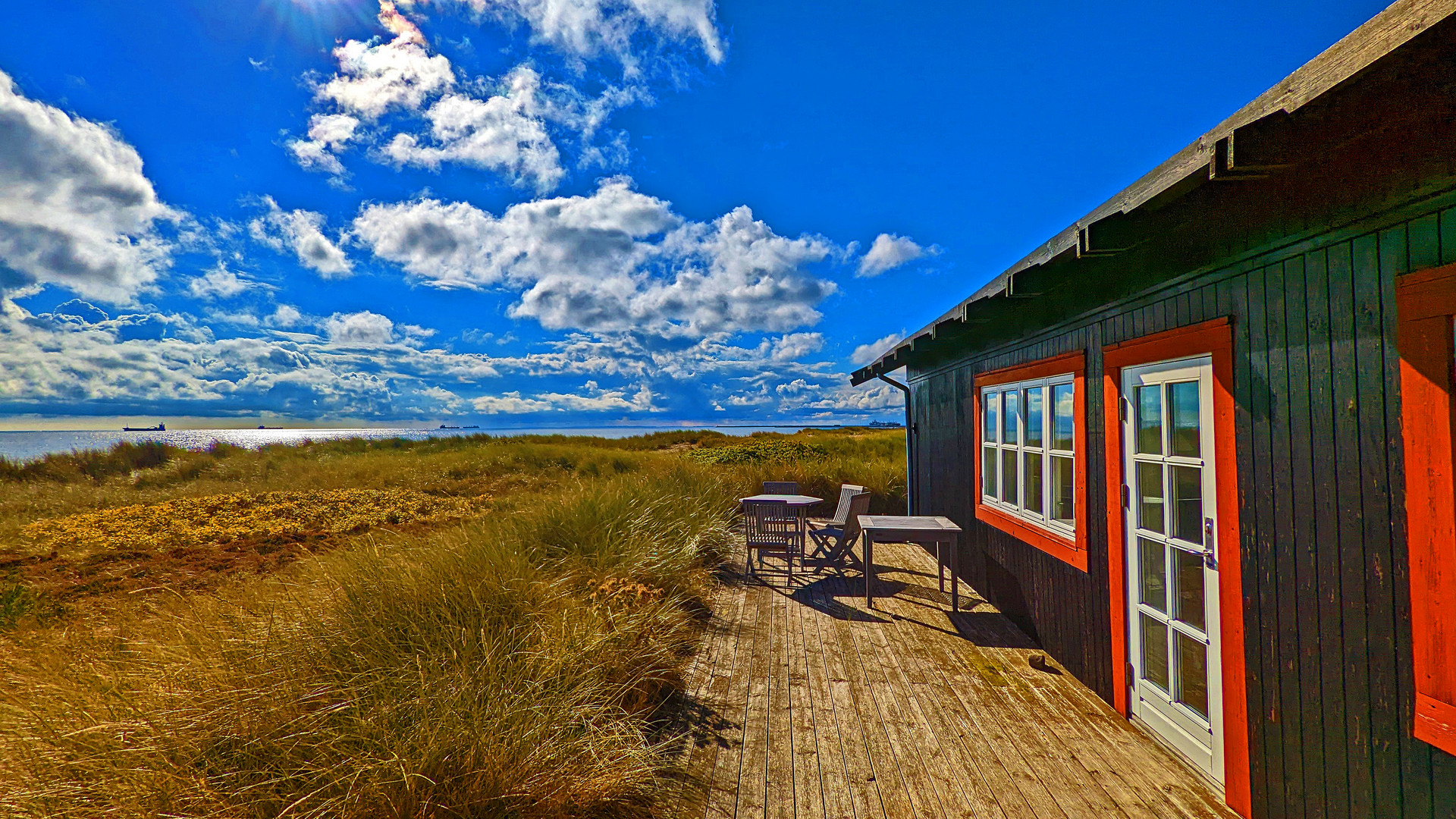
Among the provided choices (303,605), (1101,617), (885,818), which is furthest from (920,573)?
(303,605)

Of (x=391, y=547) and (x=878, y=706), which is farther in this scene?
(x=391, y=547)

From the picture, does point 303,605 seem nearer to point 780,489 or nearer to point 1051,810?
point 1051,810

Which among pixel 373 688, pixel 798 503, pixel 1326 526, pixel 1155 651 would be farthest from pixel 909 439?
pixel 373 688

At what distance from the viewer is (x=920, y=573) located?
6.05m

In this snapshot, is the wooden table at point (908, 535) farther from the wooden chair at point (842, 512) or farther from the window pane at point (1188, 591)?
the window pane at point (1188, 591)

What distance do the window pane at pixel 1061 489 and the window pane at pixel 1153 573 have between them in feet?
2.87

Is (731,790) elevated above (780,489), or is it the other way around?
(780,489)

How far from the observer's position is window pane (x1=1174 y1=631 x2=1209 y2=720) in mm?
2602

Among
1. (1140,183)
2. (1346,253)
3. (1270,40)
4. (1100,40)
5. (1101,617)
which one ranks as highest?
(1100,40)

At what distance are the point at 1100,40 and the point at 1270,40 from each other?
1.27 meters

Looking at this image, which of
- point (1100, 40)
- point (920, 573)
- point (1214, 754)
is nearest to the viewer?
point (1214, 754)

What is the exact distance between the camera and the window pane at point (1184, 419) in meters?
2.52

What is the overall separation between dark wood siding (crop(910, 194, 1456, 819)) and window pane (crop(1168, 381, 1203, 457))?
0.31 m

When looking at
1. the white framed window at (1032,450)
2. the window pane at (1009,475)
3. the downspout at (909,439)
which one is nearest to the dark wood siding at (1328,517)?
the white framed window at (1032,450)
